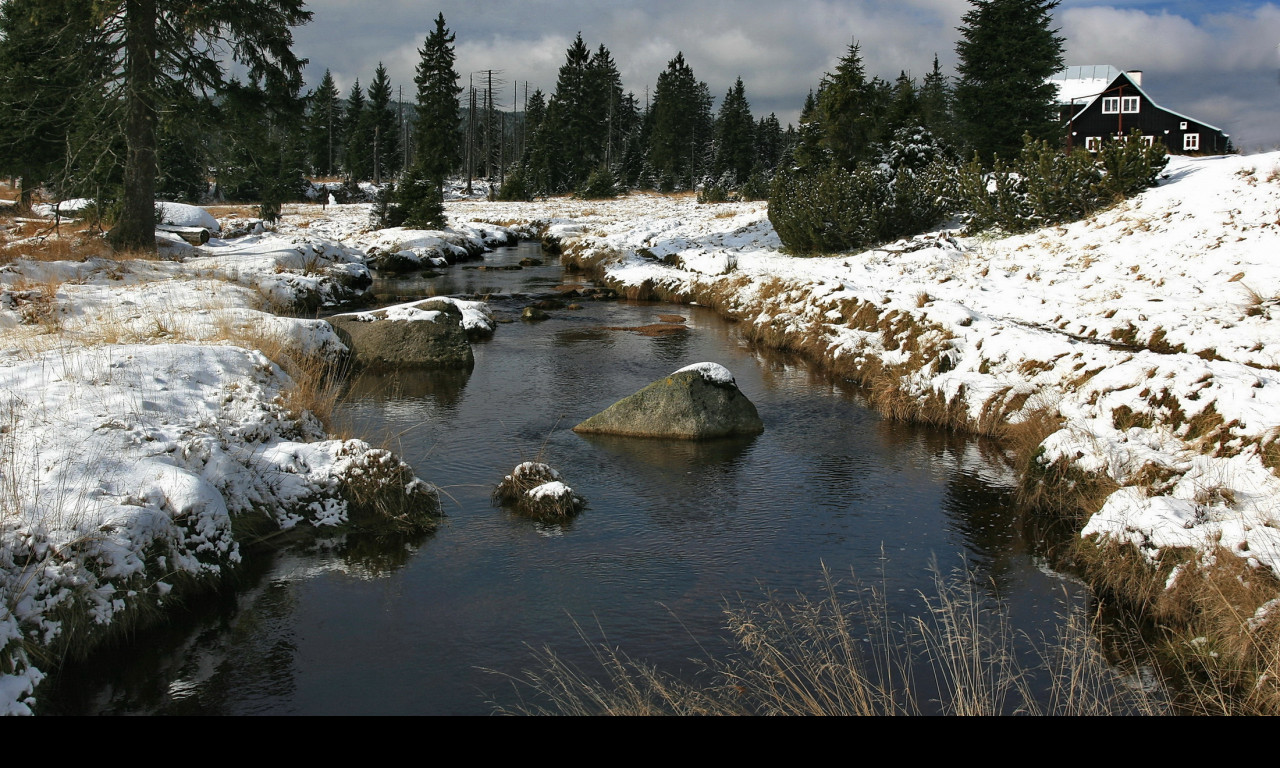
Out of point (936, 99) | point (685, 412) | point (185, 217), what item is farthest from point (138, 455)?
point (936, 99)

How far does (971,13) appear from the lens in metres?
30.3

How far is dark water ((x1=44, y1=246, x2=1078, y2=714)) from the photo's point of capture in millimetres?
6082

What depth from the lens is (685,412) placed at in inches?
491

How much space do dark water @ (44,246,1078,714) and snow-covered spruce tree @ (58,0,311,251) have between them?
40.2ft

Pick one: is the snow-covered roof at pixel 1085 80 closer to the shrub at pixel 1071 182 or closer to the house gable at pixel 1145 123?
the house gable at pixel 1145 123

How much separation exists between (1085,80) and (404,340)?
5695cm

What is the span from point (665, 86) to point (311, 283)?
7343cm

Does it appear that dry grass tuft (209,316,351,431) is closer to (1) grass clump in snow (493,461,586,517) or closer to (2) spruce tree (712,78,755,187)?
(1) grass clump in snow (493,461,586,517)

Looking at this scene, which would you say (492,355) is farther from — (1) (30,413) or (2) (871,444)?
(1) (30,413)

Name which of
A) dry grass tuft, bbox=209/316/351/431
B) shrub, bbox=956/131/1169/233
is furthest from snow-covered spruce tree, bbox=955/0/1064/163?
dry grass tuft, bbox=209/316/351/431

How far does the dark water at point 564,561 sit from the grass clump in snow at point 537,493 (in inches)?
7.9

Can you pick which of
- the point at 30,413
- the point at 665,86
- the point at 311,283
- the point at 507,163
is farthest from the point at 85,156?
the point at 507,163

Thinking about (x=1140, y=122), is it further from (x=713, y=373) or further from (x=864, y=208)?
(x=713, y=373)

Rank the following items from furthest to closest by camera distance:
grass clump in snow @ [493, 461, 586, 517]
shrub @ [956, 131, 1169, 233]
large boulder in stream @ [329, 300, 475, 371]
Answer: shrub @ [956, 131, 1169, 233] → large boulder in stream @ [329, 300, 475, 371] → grass clump in snow @ [493, 461, 586, 517]
